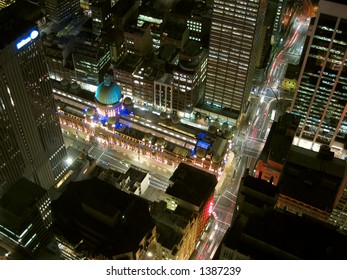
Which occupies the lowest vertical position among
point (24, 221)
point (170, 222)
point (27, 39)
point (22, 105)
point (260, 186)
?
point (170, 222)

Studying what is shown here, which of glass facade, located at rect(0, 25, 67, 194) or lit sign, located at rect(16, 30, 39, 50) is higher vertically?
lit sign, located at rect(16, 30, 39, 50)

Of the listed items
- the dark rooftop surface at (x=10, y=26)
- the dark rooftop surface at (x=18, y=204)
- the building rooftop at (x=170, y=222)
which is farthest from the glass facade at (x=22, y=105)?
the building rooftop at (x=170, y=222)

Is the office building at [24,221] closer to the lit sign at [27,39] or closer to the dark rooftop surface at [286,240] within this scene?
the lit sign at [27,39]

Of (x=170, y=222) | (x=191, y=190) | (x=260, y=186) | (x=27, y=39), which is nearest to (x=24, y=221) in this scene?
(x=170, y=222)

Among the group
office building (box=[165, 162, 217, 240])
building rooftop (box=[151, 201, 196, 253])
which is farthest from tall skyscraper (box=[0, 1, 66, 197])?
office building (box=[165, 162, 217, 240])

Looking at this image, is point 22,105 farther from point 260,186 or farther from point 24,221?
point 260,186

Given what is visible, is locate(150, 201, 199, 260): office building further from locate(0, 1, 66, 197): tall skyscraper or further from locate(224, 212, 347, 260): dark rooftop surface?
locate(0, 1, 66, 197): tall skyscraper

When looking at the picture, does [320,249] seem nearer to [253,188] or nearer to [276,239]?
[276,239]
